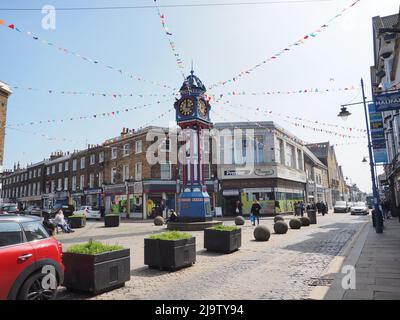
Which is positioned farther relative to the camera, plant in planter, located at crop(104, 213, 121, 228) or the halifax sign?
plant in planter, located at crop(104, 213, 121, 228)

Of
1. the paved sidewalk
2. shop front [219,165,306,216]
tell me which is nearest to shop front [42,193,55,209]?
shop front [219,165,306,216]

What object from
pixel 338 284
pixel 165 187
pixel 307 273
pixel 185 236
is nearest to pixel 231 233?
pixel 185 236

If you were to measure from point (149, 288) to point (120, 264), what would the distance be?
756 millimetres

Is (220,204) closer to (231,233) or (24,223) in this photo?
(231,233)

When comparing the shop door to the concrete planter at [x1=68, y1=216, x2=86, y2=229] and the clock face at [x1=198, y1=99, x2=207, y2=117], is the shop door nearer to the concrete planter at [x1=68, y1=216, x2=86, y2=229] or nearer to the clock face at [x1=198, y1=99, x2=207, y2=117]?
the clock face at [x1=198, y1=99, x2=207, y2=117]

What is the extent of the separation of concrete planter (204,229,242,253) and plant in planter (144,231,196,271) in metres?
2.18

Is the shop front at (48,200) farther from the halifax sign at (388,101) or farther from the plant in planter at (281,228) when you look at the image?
the halifax sign at (388,101)

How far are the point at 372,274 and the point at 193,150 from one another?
1401 centimetres

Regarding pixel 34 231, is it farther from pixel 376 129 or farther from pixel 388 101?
pixel 376 129

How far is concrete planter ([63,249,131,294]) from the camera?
18.2 feet

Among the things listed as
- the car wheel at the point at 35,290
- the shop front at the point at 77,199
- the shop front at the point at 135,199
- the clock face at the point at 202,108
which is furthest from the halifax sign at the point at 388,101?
the shop front at the point at 77,199

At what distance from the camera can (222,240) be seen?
10203 mm

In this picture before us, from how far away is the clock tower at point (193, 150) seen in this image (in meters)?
18.7

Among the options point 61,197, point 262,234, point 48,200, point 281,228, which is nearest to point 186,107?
point 281,228
